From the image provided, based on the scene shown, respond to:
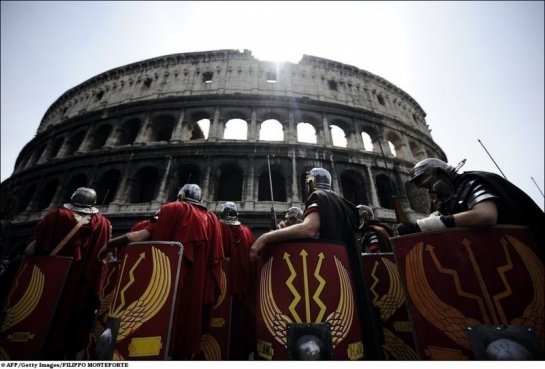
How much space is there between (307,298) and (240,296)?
5.43 ft

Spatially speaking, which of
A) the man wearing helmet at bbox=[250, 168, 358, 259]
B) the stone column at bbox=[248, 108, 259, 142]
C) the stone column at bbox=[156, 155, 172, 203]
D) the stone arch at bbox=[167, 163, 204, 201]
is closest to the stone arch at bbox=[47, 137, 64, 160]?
the stone column at bbox=[156, 155, 172, 203]

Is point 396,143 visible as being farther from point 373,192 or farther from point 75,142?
point 75,142

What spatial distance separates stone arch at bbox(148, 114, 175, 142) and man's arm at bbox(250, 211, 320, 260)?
1445 centimetres

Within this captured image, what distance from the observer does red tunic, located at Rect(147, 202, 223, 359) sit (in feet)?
6.73

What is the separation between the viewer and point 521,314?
120 centimetres

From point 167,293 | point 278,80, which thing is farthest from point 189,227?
point 278,80

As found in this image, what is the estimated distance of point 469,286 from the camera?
1320mm

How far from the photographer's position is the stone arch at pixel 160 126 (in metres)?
14.1

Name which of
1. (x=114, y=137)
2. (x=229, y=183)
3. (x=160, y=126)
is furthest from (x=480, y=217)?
(x=114, y=137)

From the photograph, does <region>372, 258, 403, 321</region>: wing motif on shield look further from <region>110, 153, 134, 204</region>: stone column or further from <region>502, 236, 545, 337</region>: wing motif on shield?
<region>110, 153, 134, 204</region>: stone column

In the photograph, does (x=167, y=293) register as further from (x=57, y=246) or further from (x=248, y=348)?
(x=57, y=246)

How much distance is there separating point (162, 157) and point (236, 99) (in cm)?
557

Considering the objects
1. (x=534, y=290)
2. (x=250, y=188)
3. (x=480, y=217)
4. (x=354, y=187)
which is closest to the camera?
(x=534, y=290)

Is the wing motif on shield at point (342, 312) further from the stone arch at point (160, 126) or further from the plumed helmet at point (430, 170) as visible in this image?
the stone arch at point (160, 126)
